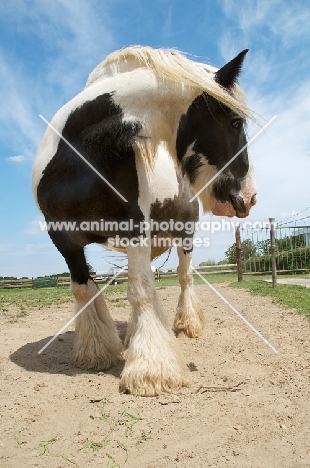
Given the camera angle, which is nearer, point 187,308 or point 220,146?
point 220,146

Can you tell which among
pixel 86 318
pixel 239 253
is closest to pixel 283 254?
pixel 239 253

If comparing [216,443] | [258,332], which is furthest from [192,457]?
[258,332]

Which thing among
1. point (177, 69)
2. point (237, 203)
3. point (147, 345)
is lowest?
point (147, 345)

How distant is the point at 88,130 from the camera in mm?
2846

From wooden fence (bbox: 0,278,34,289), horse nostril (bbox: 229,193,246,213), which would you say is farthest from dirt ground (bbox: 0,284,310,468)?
wooden fence (bbox: 0,278,34,289)

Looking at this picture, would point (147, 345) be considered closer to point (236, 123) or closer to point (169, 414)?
point (169, 414)

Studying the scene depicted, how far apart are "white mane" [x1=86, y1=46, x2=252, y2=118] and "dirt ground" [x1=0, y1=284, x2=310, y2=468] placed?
191cm

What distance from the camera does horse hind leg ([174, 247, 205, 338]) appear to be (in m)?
4.46

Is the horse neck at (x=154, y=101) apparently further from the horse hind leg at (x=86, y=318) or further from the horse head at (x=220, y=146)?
the horse hind leg at (x=86, y=318)

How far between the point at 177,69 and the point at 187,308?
113 inches

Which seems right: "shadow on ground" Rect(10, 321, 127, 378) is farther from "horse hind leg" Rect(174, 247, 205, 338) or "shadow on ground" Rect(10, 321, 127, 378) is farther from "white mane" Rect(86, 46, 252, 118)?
"white mane" Rect(86, 46, 252, 118)

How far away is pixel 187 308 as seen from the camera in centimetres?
461

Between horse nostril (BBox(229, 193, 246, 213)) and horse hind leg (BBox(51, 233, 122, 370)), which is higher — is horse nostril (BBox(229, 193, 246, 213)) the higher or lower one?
the higher one

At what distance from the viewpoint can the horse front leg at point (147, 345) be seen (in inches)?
98.8
